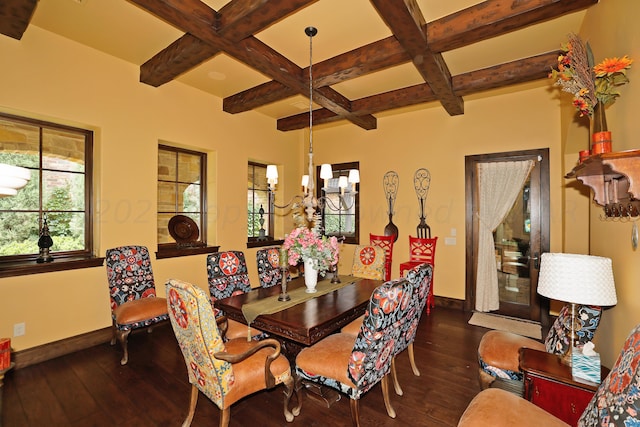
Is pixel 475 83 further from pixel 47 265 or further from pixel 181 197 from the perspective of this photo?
pixel 47 265

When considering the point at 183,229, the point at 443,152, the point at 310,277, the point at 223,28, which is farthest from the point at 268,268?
the point at 443,152

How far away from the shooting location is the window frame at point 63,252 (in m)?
2.76

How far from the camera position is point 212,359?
1663mm

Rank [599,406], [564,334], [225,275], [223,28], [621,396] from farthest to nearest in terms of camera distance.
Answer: [225,275] < [223,28] < [564,334] < [599,406] < [621,396]

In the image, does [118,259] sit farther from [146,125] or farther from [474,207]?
[474,207]

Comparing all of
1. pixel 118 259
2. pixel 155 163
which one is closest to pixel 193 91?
pixel 155 163

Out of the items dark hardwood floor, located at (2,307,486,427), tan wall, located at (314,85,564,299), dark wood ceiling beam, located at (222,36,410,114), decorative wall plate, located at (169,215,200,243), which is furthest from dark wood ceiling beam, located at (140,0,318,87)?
tan wall, located at (314,85,564,299)

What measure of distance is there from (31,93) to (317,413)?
3768mm

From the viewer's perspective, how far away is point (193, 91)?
13.3ft

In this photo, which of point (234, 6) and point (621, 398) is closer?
point (621, 398)

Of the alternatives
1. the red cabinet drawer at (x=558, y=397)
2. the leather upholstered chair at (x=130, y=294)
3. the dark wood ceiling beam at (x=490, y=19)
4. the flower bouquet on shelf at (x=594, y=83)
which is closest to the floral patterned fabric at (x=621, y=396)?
→ the red cabinet drawer at (x=558, y=397)

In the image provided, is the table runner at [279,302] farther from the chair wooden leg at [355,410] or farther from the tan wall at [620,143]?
the tan wall at [620,143]

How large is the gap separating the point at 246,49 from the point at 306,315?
2413 mm

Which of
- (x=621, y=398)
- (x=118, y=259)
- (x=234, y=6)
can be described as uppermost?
(x=234, y=6)
